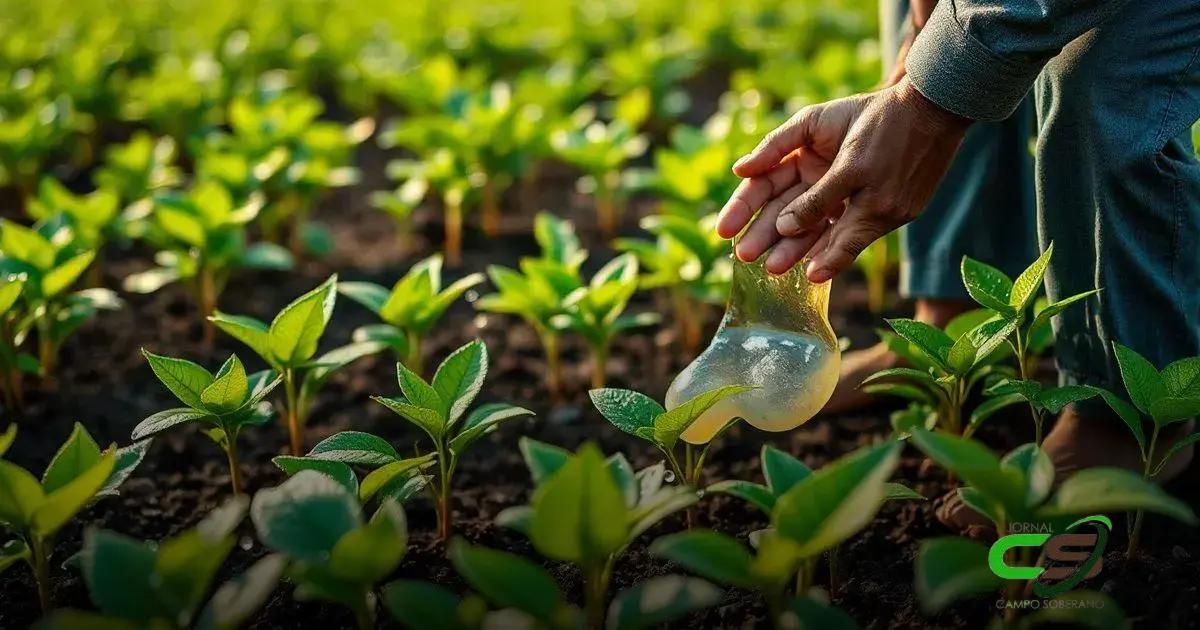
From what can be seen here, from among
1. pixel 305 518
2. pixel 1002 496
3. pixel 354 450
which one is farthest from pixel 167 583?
pixel 1002 496

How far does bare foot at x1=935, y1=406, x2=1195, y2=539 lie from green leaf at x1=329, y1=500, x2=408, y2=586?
44.5 inches

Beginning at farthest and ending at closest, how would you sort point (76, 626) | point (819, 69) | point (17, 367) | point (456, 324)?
point (819, 69) < point (456, 324) < point (17, 367) < point (76, 626)

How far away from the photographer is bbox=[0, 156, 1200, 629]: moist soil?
1.84 metres

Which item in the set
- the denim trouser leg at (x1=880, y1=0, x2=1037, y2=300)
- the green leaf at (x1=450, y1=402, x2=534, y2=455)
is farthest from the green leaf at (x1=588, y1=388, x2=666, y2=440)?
the denim trouser leg at (x1=880, y1=0, x2=1037, y2=300)

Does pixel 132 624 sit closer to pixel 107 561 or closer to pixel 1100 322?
pixel 107 561

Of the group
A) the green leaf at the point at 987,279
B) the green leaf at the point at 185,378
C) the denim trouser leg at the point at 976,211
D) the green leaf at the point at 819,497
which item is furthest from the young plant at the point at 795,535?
the denim trouser leg at the point at 976,211

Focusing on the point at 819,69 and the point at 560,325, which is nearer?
the point at 560,325

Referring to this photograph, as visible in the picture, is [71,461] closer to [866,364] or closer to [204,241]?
[204,241]

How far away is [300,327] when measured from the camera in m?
2.04

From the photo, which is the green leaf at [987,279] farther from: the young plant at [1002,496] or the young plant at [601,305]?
the young plant at [601,305]

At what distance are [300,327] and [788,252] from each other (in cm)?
88

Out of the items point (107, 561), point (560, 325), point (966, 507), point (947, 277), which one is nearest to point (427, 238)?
point (560, 325)

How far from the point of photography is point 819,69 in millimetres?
4320

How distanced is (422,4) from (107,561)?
5525mm
